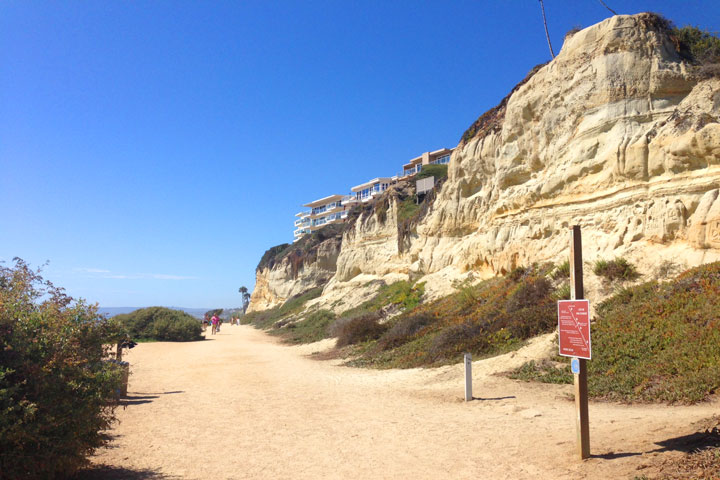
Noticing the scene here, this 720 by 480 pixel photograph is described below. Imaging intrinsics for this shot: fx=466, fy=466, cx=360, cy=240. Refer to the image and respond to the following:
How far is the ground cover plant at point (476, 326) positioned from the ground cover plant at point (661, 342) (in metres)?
2.04

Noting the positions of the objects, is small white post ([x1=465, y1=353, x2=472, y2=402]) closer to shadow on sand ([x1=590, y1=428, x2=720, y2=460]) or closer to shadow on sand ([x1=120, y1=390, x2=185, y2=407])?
shadow on sand ([x1=590, y1=428, x2=720, y2=460])

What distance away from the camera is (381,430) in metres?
7.74

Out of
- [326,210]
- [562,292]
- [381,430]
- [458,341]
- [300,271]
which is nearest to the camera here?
[381,430]

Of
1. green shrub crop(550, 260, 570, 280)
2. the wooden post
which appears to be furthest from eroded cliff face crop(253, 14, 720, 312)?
the wooden post

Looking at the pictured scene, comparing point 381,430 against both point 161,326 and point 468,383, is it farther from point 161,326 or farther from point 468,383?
point 161,326

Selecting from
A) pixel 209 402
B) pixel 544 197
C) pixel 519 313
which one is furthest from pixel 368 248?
pixel 209 402

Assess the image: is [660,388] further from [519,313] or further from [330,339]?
[330,339]

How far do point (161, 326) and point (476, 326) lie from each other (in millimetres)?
21652

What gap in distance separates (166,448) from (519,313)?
11028 millimetres

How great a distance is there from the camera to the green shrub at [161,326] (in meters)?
29.3

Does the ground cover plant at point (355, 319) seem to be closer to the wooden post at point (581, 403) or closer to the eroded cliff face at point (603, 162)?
the eroded cliff face at point (603, 162)

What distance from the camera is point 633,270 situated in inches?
550

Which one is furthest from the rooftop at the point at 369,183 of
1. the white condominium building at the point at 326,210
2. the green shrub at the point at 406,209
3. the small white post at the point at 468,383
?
the small white post at the point at 468,383

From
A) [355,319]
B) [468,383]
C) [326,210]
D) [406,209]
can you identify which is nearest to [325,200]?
[326,210]
